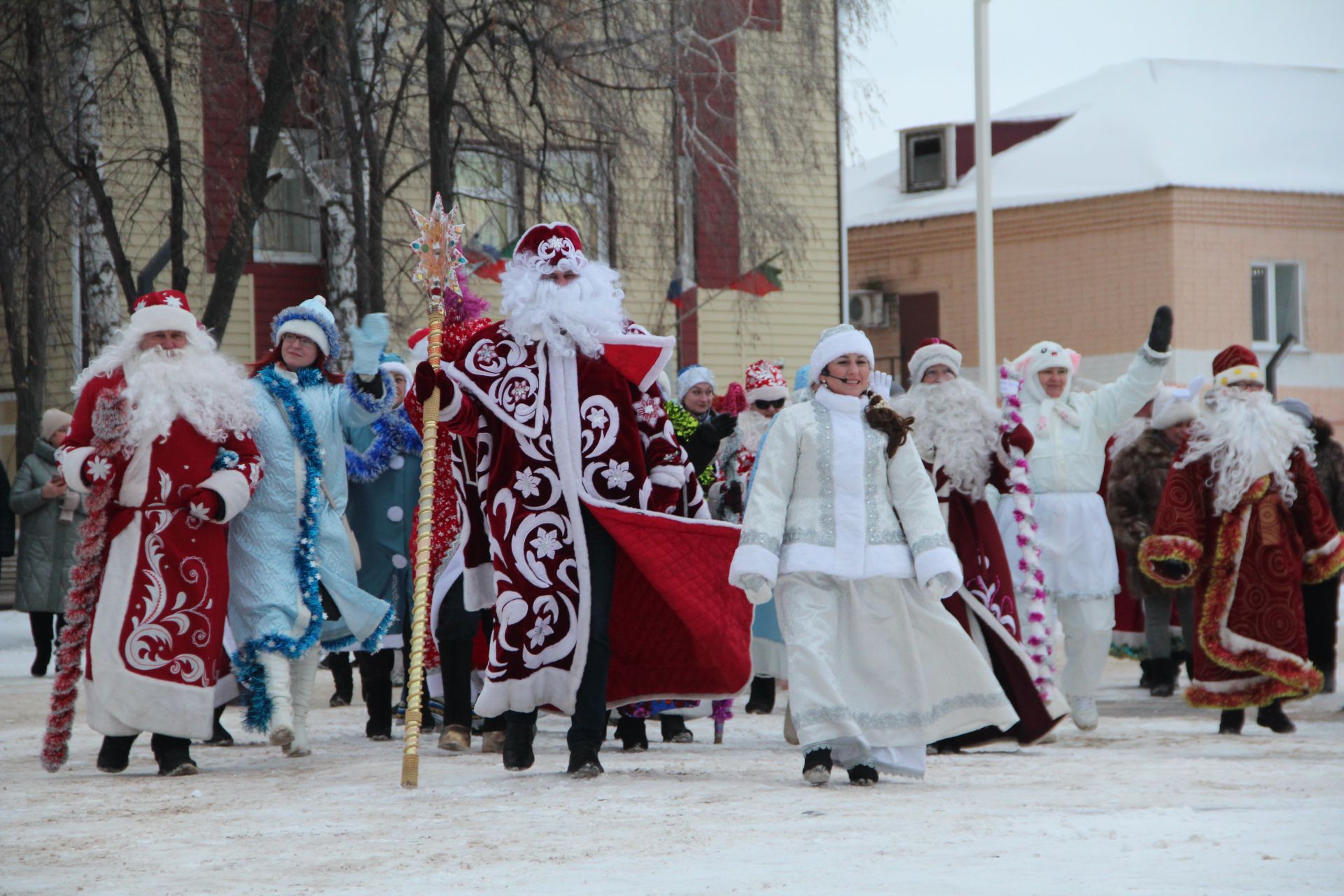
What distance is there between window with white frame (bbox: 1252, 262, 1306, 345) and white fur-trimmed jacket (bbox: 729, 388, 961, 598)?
2564 cm

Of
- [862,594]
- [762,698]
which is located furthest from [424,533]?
[762,698]

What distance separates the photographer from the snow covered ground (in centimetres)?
528

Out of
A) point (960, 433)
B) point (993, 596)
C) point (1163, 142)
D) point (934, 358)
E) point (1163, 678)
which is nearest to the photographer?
point (993, 596)

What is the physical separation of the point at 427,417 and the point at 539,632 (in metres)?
0.92

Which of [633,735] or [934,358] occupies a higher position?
[934,358]

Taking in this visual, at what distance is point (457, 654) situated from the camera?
8.83 m

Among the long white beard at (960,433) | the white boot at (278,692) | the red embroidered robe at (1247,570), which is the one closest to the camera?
the white boot at (278,692)

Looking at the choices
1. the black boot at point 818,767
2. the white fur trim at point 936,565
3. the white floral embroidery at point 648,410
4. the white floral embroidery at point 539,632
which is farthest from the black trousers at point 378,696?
the white fur trim at point 936,565

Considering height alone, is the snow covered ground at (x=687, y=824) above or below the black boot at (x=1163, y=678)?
above

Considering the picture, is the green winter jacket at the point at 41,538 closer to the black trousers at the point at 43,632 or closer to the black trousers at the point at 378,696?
the black trousers at the point at 43,632

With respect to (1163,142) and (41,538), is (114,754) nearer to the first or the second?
(41,538)

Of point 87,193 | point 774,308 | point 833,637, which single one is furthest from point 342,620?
point 774,308

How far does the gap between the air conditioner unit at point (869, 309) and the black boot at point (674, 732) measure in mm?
23438

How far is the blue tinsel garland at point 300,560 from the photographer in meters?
8.36
